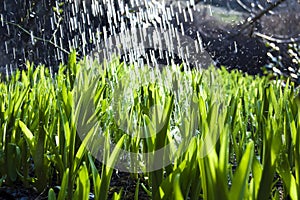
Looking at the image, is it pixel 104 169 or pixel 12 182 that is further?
pixel 12 182

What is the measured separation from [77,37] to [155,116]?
4.03 meters

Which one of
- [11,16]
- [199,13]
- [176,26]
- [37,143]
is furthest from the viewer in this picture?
[199,13]

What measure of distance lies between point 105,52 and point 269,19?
5.29 m

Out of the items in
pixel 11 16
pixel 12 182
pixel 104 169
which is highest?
pixel 11 16

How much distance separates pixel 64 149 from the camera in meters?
0.74

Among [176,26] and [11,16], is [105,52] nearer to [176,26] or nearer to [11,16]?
[11,16]

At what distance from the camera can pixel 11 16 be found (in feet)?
13.2

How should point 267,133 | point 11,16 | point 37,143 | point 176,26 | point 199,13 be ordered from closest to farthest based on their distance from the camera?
point 267,133
point 37,143
point 11,16
point 176,26
point 199,13

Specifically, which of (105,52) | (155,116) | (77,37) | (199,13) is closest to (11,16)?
(77,37)

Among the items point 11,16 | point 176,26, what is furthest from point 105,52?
point 176,26

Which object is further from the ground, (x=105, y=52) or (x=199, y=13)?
(x=199, y=13)

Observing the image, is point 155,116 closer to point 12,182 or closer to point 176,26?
point 12,182

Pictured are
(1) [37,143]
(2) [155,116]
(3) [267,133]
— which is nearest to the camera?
(3) [267,133]

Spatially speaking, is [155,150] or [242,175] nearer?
[242,175]
